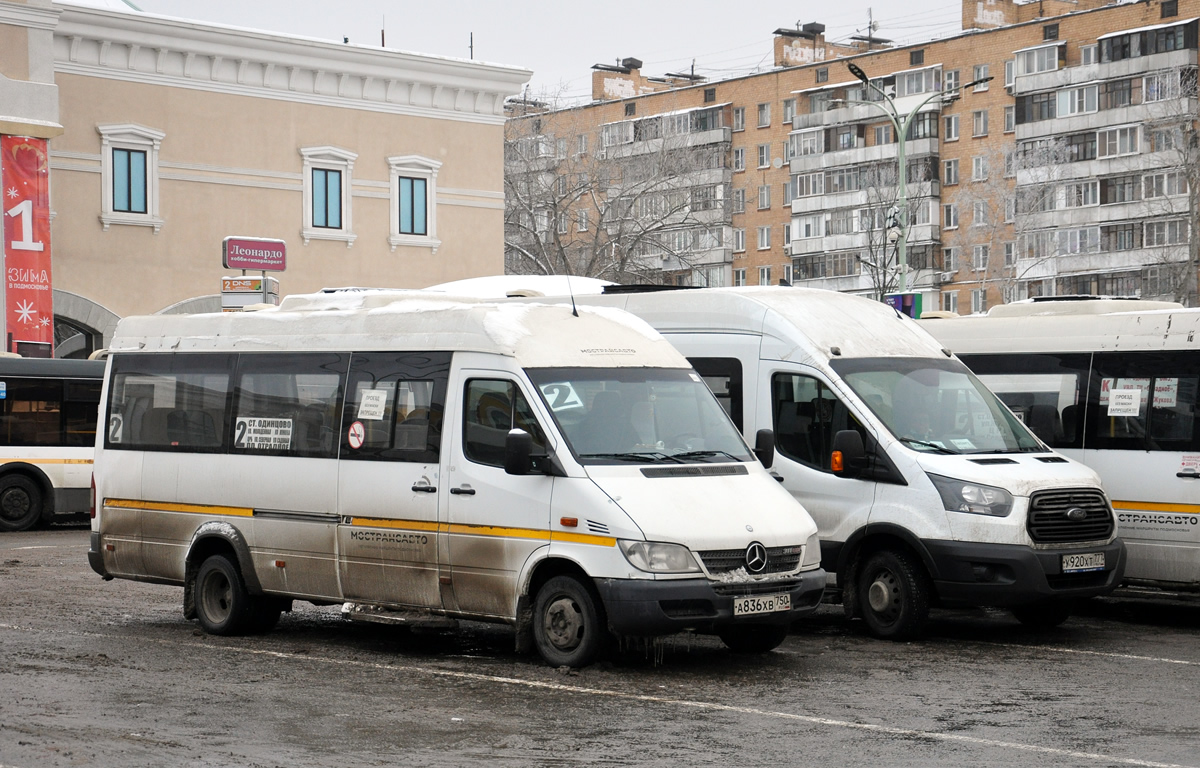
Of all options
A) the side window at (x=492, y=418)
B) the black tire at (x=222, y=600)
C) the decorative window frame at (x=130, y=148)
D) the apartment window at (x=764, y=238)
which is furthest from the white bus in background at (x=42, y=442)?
the apartment window at (x=764, y=238)

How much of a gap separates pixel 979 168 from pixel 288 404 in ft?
236

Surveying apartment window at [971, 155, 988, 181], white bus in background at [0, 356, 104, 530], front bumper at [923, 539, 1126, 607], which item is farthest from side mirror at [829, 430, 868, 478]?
apartment window at [971, 155, 988, 181]

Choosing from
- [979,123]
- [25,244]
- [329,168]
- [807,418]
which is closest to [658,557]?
[807,418]

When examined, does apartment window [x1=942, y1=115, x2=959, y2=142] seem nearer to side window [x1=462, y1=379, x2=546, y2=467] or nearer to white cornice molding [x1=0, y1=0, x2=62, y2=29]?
white cornice molding [x1=0, y1=0, x2=62, y2=29]

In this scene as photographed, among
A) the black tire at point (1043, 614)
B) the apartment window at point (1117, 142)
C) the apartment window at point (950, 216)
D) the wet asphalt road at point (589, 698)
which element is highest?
the apartment window at point (1117, 142)

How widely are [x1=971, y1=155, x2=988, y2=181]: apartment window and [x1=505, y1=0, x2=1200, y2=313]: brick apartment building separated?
0.62 ft

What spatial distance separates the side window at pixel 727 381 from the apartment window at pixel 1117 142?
62980 mm

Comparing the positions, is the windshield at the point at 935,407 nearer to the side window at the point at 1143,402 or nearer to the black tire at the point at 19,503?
the side window at the point at 1143,402

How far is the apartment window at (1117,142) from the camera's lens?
7300 centimetres

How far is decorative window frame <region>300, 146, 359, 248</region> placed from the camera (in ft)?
143

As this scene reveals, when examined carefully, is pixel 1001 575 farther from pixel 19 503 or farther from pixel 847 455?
pixel 19 503

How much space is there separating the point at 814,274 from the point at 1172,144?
2346 centimetres

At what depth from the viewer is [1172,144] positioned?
6681 cm

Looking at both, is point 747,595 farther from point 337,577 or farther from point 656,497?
point 337,577
